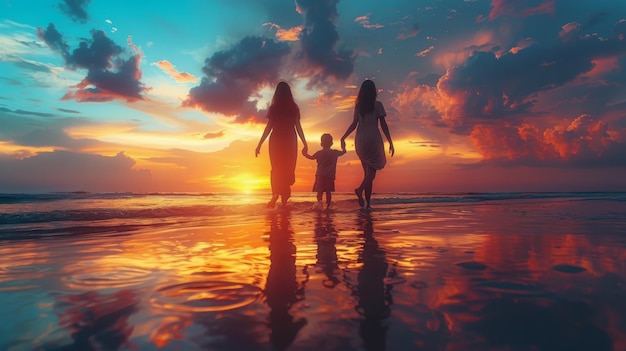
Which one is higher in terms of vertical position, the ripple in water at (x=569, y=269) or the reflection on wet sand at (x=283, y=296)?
the ripple in water at (x=569, y=269)

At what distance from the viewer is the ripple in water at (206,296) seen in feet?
5.06

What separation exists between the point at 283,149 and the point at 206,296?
277 inches

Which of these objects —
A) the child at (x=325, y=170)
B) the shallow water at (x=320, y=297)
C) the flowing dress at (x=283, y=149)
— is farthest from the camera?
the child at (x=325, y=170)

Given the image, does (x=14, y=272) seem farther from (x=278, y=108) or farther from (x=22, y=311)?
(x=278, y=108)

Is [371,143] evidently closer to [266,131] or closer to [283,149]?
[283,149]

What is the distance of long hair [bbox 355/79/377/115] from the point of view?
838cm

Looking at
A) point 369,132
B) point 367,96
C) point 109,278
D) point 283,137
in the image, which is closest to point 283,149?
point 283,137

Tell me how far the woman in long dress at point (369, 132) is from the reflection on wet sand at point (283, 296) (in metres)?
5.85

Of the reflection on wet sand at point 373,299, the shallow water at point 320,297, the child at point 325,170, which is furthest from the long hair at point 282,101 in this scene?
the reflection on wet sand at point 373,299

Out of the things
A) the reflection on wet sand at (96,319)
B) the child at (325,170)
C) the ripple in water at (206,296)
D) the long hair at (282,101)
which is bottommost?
the reflection on wet sand at (96,319)

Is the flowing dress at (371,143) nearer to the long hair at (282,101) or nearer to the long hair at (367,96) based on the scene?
the long hair at (367,96)

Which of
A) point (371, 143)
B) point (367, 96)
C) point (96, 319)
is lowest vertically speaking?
point (96, 319)

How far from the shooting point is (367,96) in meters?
8.38

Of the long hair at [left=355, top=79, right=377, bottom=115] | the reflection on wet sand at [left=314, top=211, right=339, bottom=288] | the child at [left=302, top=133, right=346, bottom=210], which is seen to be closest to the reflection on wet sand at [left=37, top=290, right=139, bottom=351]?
the reflection on wet sand at [left=314, top=211, right=339, bottom=288]
